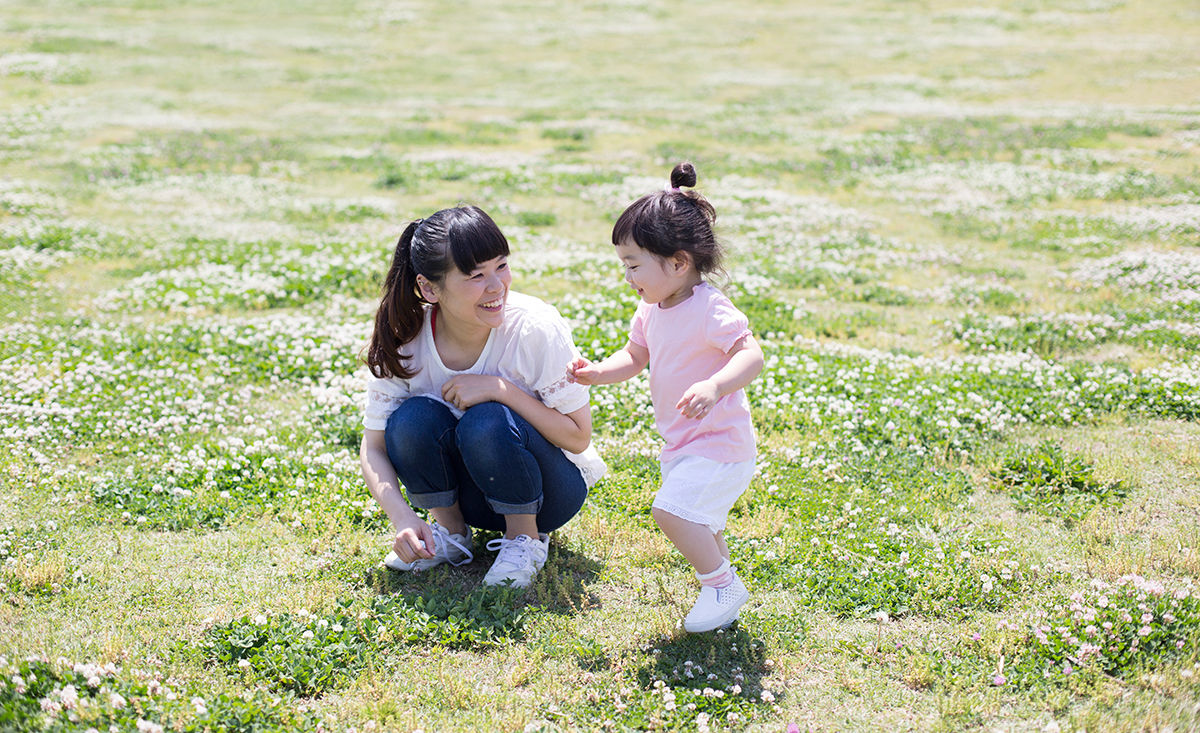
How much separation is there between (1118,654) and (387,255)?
11.2m

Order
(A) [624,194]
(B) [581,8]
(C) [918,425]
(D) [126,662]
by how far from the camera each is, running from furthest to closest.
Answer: (B) [581,8] < (A) [624,194] < (C) [918,425] < (D) [126,662]

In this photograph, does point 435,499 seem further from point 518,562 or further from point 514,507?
point 518,562

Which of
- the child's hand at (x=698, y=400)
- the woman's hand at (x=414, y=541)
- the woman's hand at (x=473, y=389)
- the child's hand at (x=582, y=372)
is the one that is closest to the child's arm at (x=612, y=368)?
the child's hand at (x=582, y=372)

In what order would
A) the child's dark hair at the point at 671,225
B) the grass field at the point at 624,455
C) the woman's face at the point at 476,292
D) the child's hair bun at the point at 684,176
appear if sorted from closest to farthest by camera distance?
the grass field at the point at 624,455, the child's dark hair at the point at 671,225, the child's hair bun at the point at 684,176, the woman's face at the point at 476,292

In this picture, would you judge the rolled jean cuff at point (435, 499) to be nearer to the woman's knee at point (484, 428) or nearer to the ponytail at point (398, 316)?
the woman's knee at point (484, 428)

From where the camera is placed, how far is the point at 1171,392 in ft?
27.8

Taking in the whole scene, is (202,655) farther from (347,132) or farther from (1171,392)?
(347,132)

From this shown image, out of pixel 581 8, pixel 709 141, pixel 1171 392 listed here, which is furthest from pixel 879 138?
pixel 581 8

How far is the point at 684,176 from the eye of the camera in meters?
5.36

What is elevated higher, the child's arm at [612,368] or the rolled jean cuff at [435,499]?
the child's arm at [612,368]

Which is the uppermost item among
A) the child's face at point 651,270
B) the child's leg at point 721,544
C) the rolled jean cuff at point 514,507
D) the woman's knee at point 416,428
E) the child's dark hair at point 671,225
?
the child's dark hair at point 671,225

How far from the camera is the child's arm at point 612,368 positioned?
218 inches

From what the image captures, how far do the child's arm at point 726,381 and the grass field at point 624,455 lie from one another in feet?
4.70

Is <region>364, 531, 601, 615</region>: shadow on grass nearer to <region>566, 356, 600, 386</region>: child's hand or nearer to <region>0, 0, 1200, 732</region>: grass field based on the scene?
<region>0, 0, 1200, 732</region>: grass field
